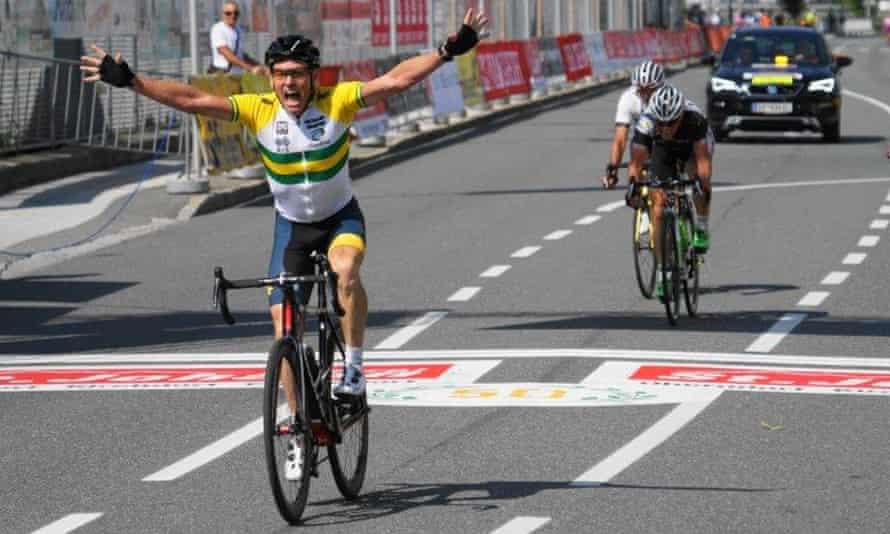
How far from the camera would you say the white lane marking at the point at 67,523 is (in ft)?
27.8

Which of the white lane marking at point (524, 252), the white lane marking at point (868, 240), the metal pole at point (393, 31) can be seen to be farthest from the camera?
the metal pole at point (393, 31)

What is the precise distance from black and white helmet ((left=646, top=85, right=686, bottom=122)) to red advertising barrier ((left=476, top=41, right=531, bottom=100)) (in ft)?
76.9

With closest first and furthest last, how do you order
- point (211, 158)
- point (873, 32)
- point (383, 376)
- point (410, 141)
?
point (383, 376) → point (211, 158) → point (410, 141) → point (873, 32)

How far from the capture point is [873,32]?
174750mm

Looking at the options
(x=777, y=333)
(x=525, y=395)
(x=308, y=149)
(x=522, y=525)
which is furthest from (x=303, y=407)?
(x=777, y=333)

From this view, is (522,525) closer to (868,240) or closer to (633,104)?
(633,104)

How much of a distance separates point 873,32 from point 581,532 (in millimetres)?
170120

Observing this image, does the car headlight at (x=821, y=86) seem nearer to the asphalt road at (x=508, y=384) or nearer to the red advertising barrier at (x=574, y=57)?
the asphalt road at (x=508, y=384)

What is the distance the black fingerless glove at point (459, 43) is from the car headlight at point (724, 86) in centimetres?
2403

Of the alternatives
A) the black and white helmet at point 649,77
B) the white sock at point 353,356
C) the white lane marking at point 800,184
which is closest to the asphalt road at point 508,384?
the white sock at point 353,356

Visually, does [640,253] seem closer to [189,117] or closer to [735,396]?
[735,396]

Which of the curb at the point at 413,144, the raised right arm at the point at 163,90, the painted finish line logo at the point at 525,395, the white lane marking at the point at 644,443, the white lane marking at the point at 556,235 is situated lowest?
the curb at the point at 413,144

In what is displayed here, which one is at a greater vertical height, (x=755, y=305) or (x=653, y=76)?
(x=653, y=76)

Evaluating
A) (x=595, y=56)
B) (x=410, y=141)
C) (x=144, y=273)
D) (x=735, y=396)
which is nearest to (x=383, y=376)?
(x=735, y=396)
